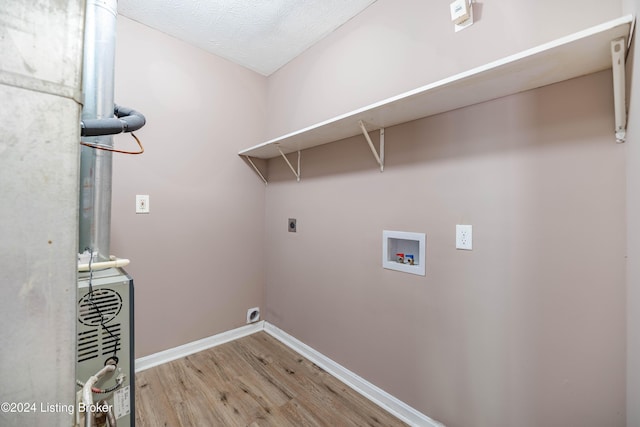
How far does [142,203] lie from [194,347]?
123 cm

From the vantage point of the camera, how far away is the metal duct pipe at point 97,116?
106 centimetres

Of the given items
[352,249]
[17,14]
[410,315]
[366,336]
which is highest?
[17,14]

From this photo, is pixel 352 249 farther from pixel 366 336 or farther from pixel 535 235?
→ pixel 535 235

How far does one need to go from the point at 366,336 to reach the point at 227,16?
7.86ft

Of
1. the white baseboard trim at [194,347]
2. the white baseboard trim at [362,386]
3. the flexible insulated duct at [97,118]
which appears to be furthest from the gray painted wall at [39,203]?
the white baseboard trim at [194,347]

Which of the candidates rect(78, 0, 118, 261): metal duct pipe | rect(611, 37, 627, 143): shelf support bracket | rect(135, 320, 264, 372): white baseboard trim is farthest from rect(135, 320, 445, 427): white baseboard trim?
rect(611, 37, 627, 143): shelf support bracket

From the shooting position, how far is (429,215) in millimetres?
1425

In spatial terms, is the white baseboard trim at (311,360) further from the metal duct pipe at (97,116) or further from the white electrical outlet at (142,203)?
the metal duct pipe at (97,116)

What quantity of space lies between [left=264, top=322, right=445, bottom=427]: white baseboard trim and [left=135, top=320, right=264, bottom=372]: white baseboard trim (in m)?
0.30

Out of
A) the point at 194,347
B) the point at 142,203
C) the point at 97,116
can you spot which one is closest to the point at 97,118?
the point at 97,116

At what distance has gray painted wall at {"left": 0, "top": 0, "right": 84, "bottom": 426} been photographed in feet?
1.48


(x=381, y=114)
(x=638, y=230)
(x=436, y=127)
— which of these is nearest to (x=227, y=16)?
(x=381, y=114)

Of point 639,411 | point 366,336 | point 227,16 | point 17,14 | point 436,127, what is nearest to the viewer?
point 17,14

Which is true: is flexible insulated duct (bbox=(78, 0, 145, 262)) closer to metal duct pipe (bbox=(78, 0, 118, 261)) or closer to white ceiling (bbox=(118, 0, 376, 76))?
metal duct pipe (bbox=(78, 0, 118, 261))
